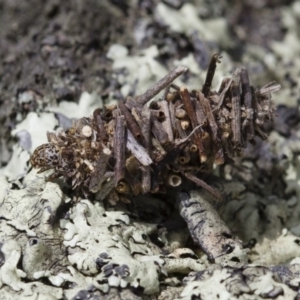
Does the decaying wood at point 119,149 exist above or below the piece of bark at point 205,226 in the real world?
above

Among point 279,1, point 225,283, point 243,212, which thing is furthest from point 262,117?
point 279,1

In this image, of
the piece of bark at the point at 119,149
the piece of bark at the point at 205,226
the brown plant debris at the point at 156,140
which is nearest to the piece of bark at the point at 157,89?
the brown plant debris at the point at 156,140

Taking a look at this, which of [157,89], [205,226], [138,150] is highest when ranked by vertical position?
[157,89]

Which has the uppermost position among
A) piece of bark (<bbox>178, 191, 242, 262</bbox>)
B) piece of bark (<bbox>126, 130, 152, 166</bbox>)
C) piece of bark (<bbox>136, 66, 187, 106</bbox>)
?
piece of bark (<bbox>136, 66, 187, 106</bbox>)

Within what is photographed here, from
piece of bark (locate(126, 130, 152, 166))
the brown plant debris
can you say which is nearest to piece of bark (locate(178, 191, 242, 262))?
the brown plant debris

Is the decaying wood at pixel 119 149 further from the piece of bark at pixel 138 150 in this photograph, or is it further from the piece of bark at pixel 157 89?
the piece of bark at pixel 157 89

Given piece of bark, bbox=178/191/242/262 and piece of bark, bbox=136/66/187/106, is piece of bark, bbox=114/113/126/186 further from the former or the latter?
piece of bark, bbox=178/191/242/262

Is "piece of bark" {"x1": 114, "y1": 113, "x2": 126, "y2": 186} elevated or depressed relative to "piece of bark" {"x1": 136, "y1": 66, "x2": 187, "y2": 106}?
depressed

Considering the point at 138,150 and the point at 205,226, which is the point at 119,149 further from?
the point at 205,226

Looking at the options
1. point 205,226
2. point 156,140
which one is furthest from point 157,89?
point 205,226
